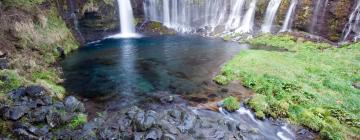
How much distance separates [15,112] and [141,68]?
430 inches

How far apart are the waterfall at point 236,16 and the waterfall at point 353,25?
1484cm

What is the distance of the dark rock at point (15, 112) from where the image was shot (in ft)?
38.2

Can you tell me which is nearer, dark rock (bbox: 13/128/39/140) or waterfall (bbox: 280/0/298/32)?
dark rock (bbox: 13/128/39/140)

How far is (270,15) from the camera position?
4109cm

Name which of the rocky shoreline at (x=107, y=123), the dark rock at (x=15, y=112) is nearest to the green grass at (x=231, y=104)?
the rocky shoreline at (x=107, y=123)

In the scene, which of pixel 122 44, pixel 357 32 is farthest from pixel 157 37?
pixel 357 32

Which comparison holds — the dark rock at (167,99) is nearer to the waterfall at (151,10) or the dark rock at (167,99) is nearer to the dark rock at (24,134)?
the dark rock at (24,134)

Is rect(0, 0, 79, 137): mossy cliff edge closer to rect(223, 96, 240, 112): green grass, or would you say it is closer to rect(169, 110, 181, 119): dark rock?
rect(169, 110, 181, 119): dark rock

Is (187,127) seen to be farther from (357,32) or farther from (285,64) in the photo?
(357,32)

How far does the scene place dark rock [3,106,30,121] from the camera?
11659 millimetres

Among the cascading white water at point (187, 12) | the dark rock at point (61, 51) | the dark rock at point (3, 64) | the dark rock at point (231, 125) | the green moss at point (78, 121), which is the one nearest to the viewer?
the green moss at point (78, 121)

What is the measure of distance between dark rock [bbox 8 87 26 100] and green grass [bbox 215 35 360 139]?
1048cm

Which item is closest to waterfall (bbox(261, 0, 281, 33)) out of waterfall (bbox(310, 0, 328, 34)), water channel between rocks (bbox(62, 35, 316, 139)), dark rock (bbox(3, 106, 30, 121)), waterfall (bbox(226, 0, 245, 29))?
waterfall (bbox(226, 0, 245, 29))

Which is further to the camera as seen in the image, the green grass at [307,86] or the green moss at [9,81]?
the green moss at [9,81]
